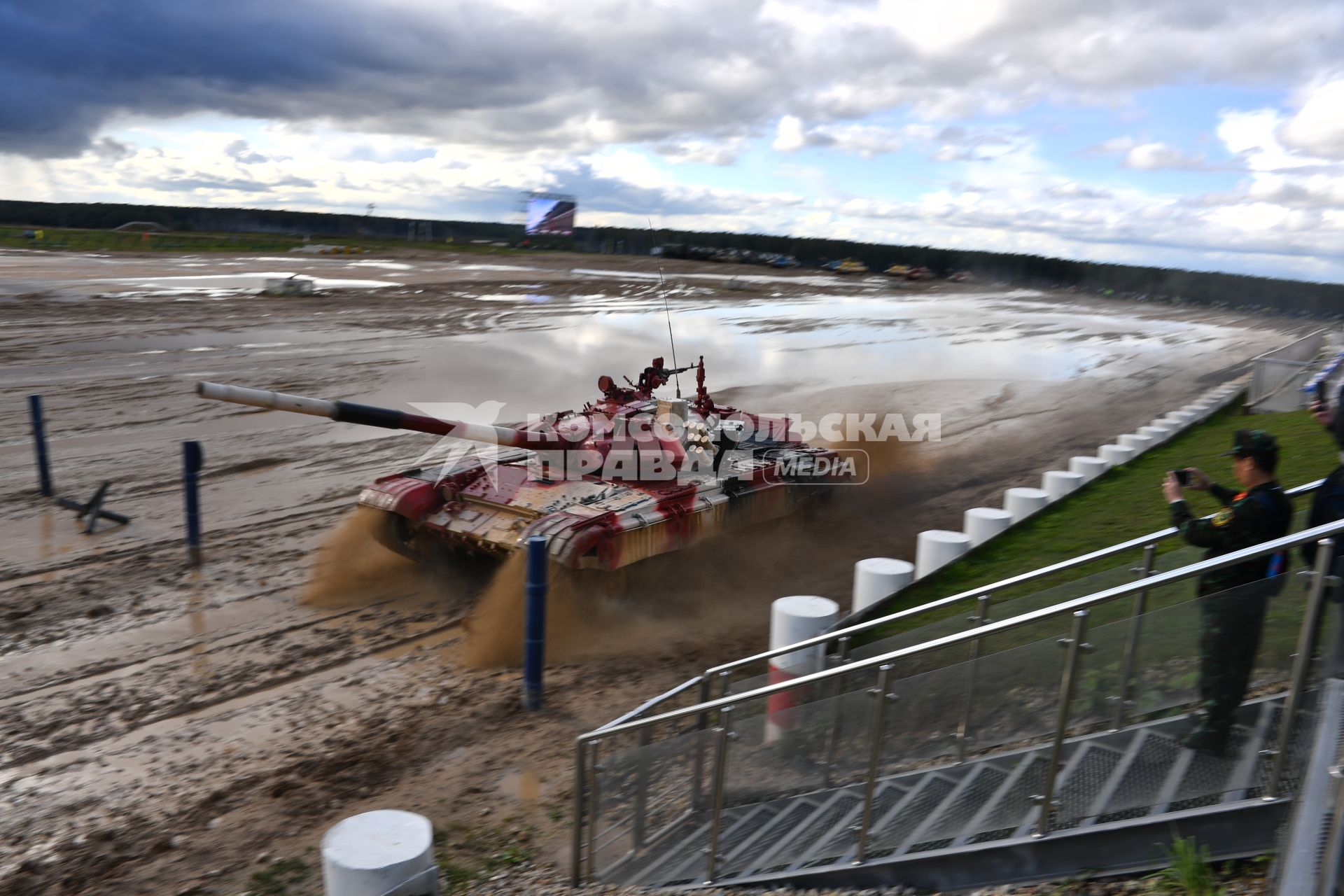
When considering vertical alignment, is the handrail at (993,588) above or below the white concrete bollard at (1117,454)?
above

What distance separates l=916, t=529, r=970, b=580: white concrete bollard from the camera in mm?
9125

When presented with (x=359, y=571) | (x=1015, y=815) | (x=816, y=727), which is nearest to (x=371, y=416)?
(x=359, y=571)

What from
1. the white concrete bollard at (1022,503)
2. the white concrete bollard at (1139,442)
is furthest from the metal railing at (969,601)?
the white concrete bollard at (1139,442)

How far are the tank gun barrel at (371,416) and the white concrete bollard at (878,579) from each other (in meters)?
4.05

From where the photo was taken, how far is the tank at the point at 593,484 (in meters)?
9.34

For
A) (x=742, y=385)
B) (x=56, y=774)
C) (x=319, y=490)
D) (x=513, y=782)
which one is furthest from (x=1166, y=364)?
(x=56, y=774)

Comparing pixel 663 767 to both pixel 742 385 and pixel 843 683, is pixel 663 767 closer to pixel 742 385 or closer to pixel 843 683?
pixel 843 683

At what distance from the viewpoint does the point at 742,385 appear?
934 inches

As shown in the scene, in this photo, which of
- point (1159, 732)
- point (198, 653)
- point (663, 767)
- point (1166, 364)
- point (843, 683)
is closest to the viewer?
point (1159, 732)

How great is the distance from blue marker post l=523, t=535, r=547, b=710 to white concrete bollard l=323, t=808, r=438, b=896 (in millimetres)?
2851

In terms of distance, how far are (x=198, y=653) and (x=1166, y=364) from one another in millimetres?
28686

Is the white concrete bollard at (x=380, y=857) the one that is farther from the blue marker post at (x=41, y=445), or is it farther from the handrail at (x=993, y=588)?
the blue marker post at (x=41, y=445)

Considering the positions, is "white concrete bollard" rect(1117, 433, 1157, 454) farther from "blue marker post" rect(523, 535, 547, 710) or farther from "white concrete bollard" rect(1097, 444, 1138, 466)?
"blue marker post" rect(523, 535, 547, 710)

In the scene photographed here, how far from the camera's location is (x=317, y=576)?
10.4 m
